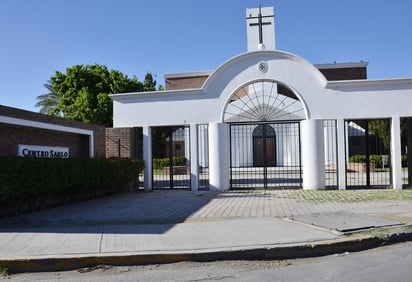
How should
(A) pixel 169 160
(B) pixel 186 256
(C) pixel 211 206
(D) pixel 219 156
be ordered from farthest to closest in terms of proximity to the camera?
1. (A) pixel 169 160
2. (D) pixel 219 156
3. (C) pixel 211 206
4. (B) pixel 186 256

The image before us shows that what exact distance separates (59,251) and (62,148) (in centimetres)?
807

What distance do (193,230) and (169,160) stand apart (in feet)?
38.7

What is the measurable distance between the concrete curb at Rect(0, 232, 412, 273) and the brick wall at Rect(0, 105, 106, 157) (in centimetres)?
574

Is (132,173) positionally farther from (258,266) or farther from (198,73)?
(198,73)

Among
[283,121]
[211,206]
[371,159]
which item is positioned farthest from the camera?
[371,159]

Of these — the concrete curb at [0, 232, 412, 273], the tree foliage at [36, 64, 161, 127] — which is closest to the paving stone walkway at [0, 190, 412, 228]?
the concrete curb at [0, 232, 412, 273]

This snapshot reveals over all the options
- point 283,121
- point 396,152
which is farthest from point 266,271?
point 396,152

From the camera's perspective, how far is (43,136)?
1286 cm

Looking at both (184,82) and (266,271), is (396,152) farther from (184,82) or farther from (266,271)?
(184,82)

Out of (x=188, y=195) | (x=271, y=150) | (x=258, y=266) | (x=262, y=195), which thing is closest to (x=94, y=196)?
(x=188, y=195)

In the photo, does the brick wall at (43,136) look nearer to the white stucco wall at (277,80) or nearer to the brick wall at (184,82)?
the white stucco wall at (277,80)

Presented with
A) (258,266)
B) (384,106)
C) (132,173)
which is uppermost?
(384,106)

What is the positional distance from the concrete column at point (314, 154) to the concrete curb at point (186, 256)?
8597 mm

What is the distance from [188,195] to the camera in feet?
48.7
